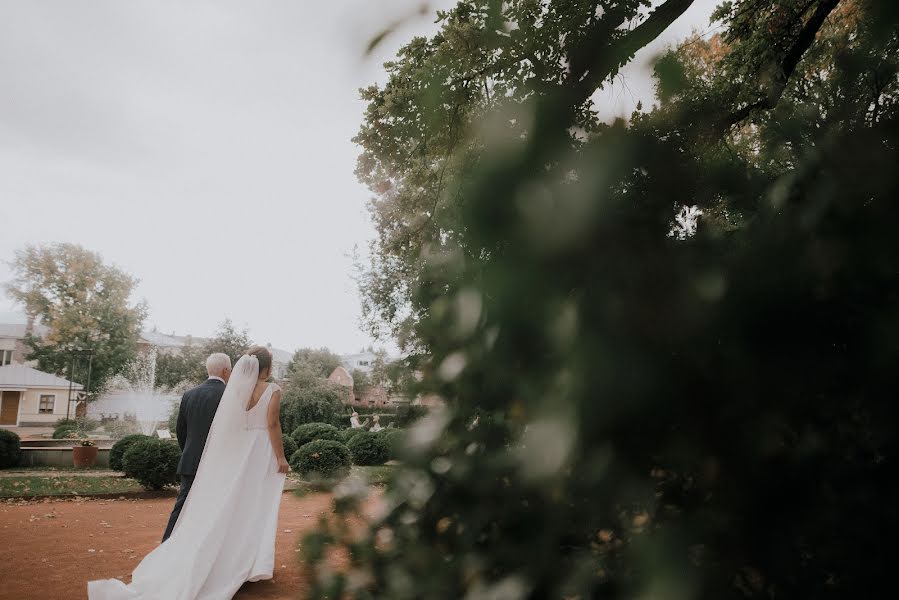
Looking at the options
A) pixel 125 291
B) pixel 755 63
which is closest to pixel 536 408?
pixel 755 63

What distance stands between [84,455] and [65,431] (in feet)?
44.0

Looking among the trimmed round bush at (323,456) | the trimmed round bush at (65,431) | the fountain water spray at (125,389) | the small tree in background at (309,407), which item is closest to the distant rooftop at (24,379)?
the fountain water spray at (125,389)

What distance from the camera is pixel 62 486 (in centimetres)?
1338

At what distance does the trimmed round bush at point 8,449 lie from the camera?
1711 centimetres

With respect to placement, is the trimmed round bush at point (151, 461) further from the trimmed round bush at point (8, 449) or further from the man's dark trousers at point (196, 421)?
the trimmed round bush at point (8, 449)

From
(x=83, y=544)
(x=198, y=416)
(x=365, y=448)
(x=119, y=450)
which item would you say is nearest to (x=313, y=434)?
(x=365, y=448)

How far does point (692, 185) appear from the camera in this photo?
101 centimetres

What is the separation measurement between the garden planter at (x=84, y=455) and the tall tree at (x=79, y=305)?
3400cm

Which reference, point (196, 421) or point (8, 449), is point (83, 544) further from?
point (8, 449)

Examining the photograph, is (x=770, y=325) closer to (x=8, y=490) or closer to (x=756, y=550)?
(x=756, y=550)

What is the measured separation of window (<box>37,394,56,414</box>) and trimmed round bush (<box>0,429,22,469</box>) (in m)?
43.0

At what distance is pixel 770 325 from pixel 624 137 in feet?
1.13

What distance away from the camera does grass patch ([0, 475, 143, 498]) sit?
40.6 ft

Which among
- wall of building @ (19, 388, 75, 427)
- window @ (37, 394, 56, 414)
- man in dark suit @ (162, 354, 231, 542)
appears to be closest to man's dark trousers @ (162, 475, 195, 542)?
man in dark suit @ (162, 354, 231, 542)
